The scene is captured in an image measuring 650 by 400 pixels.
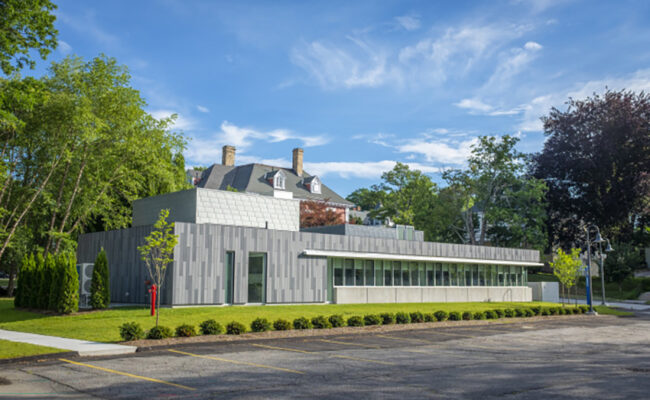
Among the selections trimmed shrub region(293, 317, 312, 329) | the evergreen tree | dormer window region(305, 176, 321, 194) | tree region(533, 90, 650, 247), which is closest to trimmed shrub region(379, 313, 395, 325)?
trimmed shrub region(293, 317, 312, 329)

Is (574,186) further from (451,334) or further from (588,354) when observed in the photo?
(588,354)

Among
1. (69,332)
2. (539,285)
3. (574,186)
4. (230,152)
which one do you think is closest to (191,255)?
(69,332)

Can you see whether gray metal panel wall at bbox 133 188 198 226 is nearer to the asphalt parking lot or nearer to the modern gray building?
the modern gray building

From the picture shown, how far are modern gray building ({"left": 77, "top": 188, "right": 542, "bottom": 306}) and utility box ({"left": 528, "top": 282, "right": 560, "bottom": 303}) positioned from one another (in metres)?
12.2

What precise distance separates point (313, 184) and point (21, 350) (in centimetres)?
6048

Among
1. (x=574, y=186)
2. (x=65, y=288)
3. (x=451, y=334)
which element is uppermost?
(x=574, y=186)

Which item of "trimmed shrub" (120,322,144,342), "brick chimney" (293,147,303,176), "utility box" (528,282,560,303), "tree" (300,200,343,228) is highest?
"brick chimney" (293,147,303,176)

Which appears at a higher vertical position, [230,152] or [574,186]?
[230,152]

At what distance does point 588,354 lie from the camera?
13.9 metres

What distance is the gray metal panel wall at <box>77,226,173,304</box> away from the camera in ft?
82.7

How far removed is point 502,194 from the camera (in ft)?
175

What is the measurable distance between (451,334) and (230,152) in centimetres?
5671

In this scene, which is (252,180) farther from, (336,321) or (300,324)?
(300,324)

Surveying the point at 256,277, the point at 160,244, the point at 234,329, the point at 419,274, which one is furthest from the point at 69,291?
the point at 419,274
